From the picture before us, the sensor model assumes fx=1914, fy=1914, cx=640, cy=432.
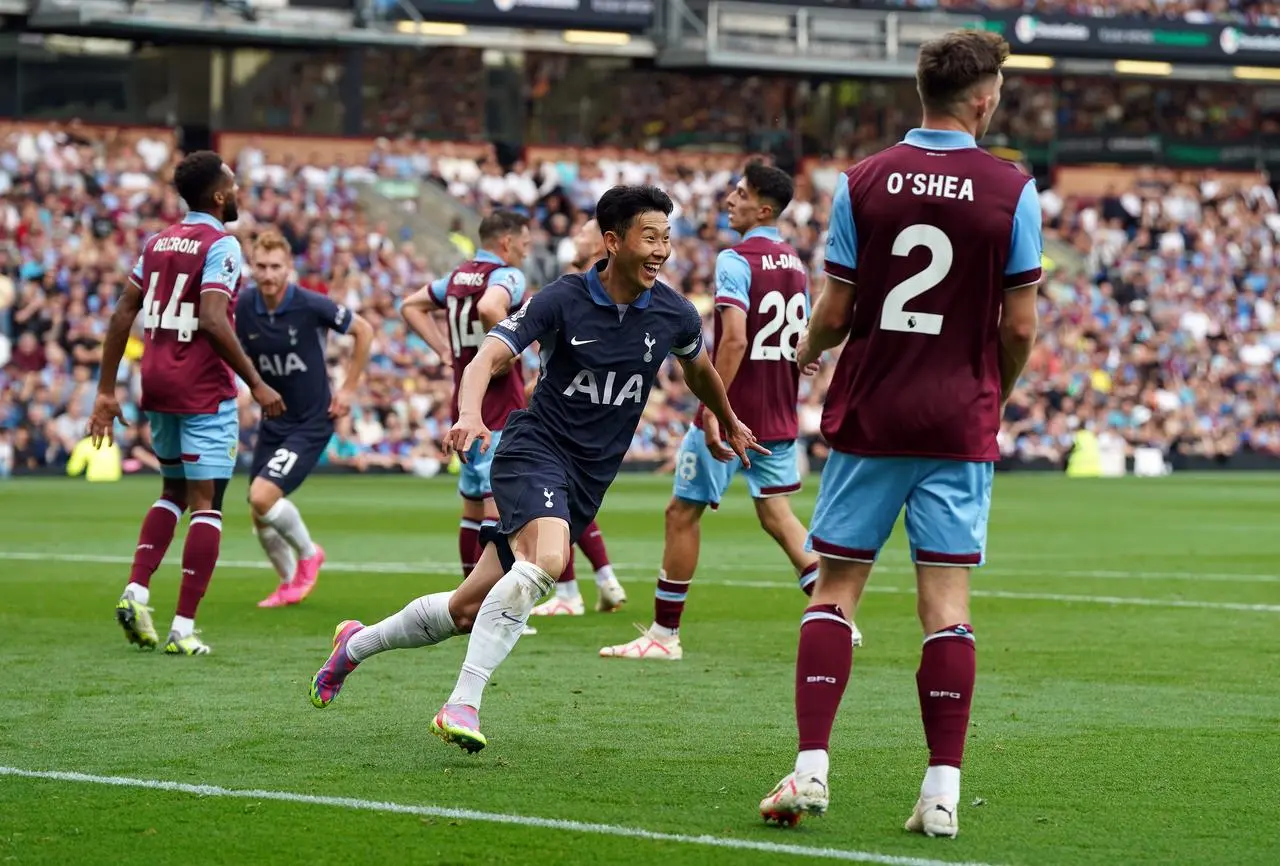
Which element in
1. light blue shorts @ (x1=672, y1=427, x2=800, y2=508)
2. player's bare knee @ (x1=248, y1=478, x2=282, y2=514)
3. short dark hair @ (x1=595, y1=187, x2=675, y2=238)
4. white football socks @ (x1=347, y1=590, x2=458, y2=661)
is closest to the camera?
short dark hair @ (x1=595, y1=187, x2=675, y2=238)

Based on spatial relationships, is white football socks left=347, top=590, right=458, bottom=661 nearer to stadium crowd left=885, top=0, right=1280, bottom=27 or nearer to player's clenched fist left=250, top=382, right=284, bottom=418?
player's clenched fist left=250, top=382, right=284, bottom=418

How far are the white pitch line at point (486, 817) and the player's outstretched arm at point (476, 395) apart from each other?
1.21 meters

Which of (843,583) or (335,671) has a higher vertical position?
(843,583)

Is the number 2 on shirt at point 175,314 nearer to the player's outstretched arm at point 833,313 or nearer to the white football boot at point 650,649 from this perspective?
the white football boot at point 650,649

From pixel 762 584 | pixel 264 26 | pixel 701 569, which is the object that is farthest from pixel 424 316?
pixel 264 26

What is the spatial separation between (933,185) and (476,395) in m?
1.86

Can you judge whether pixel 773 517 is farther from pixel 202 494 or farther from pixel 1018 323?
pixel 1018 323

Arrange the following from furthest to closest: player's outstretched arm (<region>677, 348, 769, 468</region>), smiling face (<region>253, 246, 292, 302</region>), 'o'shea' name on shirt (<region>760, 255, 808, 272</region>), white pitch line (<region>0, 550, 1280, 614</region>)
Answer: white pitch line (<region>0, 550, 1280, 614</region>) < smiling face (<region>253, 246, 292, 302</region>) < 'o'shea' name on shirt (<region>760, 255, 808, 272</region>) < player's outstretched arm (<region>677, 348, 769, 468</region>)

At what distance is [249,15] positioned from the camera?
3653 cm

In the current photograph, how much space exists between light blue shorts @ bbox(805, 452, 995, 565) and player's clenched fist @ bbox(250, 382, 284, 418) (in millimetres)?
4969

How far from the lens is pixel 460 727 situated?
21.6 ft

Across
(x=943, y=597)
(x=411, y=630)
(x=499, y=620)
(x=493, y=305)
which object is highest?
(x=493, y=305)

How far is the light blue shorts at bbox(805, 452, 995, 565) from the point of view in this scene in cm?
574

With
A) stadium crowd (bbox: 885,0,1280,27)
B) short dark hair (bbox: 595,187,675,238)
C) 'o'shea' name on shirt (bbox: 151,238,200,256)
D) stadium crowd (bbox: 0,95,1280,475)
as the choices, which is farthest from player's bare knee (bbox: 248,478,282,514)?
stadium crowd (bbox: 885,0,1280,27)
